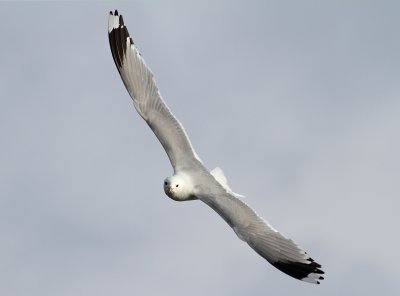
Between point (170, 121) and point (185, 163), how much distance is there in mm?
801

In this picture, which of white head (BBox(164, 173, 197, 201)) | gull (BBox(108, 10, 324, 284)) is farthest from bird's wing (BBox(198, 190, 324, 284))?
white head (BBox(164, 173, 197, 201))

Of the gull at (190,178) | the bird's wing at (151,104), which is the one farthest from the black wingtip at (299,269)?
the bird's wing at (151,104)

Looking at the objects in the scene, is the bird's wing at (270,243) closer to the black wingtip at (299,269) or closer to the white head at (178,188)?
the black wingtip at (299,269)

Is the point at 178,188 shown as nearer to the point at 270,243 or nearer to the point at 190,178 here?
the point at 190,178

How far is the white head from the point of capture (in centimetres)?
1994

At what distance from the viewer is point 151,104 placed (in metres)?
20.9

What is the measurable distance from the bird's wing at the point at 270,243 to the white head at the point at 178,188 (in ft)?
2.97

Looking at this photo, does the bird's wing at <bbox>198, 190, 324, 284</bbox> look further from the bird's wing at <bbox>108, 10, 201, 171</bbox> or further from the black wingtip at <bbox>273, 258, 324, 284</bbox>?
the bird's wing at <bbox>108, 10, 201, 171</bbox>

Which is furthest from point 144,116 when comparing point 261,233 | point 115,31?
point 261,233

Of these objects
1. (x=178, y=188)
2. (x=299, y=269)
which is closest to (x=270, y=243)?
(x=299, y=269)

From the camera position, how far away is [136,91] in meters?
21.0

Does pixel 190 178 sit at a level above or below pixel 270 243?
above

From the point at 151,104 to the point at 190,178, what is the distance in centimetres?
161

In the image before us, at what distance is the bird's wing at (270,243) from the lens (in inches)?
746
